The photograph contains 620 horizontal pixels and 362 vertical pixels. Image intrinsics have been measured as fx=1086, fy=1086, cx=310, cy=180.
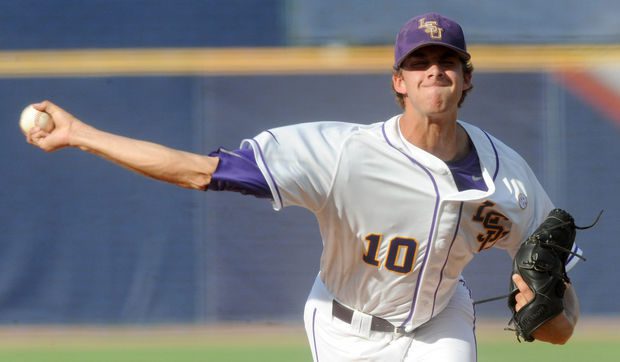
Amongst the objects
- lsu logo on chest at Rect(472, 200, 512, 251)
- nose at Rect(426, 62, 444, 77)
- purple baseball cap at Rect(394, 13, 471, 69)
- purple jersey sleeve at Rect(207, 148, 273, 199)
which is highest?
purple baseball cap at Rect(394, 13, 471, 69)

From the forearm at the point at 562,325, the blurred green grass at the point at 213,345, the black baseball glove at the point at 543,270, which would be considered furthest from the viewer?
the blurred green grass at the point at 213,345

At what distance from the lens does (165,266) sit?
22.2 feet

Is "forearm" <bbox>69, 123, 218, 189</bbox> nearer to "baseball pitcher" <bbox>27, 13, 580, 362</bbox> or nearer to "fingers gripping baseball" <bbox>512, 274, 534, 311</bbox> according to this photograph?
"baseball pitcher" <bbox>27, 13, 580, 362</bbox>

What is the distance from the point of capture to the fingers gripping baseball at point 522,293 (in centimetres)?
325

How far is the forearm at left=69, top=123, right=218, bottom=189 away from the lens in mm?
2957

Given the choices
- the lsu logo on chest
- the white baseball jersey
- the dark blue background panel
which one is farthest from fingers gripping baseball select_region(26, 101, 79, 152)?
the dark blue background panel

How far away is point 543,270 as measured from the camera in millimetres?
3211

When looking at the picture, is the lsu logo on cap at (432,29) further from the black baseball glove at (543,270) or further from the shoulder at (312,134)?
the black baseball glove at (543,270)

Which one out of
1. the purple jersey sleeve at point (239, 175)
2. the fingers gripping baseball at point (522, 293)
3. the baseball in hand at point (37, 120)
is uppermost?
the baseball in hand at point (37, 120)

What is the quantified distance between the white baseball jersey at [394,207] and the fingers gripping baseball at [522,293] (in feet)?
0.71

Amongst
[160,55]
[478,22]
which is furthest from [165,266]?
[478,22]

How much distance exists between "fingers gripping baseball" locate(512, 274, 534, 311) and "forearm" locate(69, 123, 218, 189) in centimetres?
99

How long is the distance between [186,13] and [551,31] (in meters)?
2.41

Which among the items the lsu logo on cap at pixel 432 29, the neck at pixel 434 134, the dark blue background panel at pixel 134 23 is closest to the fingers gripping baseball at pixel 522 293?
the neck at pixel 434 134
